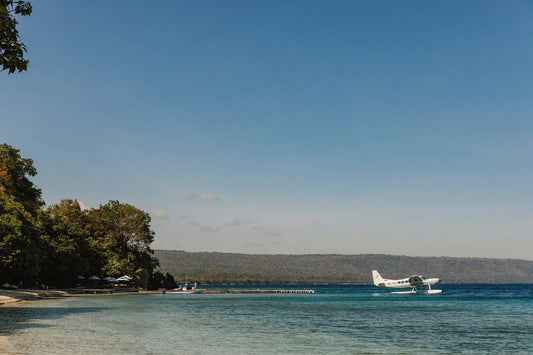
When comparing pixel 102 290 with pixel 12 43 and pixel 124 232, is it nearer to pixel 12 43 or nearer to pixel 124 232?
pixel 124 232

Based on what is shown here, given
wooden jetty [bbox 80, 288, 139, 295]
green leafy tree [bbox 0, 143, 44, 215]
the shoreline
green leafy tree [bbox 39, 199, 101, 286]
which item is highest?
green leafy tree [bbox 0, 143, 44, 215]

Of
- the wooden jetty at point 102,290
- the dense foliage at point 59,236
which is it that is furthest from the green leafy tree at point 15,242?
the wooden jetty at point 102,290

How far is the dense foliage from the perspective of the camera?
176 feet

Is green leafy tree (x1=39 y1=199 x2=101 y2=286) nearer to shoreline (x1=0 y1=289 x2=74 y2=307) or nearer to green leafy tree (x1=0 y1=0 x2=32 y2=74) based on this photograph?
shoreline (x1=0 y1=289 x2=74 y2=307)

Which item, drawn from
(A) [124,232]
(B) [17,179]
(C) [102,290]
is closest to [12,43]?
(B) [17,179]

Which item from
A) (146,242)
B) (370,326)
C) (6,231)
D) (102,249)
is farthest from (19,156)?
(370,326)

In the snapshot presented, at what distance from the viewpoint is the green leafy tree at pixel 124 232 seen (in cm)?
9844

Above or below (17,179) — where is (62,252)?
below

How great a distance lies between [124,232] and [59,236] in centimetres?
2697

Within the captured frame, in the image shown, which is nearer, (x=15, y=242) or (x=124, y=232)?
(x=15, y=242)

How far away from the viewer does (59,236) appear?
75.5 meters

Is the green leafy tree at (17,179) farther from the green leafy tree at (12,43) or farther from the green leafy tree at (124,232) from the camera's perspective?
the green leafy tree at (12,43)

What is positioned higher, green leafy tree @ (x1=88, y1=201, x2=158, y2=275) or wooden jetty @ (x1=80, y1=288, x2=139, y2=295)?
green leafy tree @ (x1=88, y1=201, x2=158, y2=275)

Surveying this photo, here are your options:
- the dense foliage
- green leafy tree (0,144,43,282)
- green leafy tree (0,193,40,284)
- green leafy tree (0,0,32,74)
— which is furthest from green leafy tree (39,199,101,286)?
green leafy tree (0,0,32,74)
